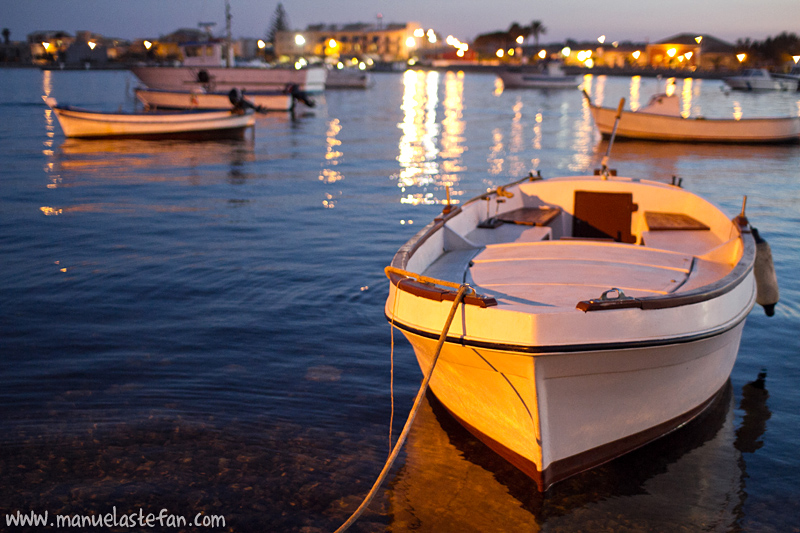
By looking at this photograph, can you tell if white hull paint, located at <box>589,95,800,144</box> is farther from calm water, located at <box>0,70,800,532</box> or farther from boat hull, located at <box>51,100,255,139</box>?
boat hull, located at <box>51,100,255,139</box>

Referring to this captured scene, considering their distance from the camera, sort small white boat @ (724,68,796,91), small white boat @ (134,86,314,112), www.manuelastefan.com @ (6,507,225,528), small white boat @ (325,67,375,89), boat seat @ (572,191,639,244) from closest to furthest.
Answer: www.manuelastefan.com @ (6,507,225,528), boat seat @ (572,191,639,244), small white boat @ (134,86,314,112), small white boat @ (325,67,375,89), small white boat @ (724,68,796,91)

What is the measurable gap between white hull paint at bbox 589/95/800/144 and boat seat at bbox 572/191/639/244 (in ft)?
73.2

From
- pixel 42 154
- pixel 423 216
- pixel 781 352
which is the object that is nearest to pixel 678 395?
pixel 781 352

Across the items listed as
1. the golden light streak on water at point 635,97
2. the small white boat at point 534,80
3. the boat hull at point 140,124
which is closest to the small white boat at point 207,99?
the boat hull at point 140,124

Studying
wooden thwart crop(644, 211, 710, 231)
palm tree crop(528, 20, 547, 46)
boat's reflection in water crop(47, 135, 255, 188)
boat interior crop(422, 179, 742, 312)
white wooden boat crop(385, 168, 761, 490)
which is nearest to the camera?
white wooden boat crop(385, 168, 761, 490)

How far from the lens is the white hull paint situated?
3025 cm


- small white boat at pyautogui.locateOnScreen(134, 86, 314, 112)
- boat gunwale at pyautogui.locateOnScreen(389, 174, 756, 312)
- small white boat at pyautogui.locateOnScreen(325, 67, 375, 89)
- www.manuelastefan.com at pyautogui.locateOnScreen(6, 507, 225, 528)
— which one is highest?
small white boat at pyautogui.locateOnScreen(325, 67, 375, 89)

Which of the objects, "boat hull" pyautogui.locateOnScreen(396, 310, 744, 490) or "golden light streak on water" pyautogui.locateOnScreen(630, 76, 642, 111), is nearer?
"boat hull" pyautogui.locateOnScreen(396, 310, 744, 490)

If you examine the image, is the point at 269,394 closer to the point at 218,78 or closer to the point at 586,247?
the point at 586,247

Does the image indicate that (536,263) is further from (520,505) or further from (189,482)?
(189,482)

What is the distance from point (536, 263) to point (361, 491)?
277cm

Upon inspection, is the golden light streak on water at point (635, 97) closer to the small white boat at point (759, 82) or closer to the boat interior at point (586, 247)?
the small white boat at point (759, 82)

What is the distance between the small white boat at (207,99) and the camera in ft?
130

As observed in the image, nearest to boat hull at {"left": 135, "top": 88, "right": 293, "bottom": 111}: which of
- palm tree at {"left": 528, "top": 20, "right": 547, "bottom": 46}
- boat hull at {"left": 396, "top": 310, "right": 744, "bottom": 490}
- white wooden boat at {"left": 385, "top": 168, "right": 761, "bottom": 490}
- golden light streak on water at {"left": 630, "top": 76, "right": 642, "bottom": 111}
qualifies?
golden light streak on water at {"left": 630, "top": 76, "right": 642, "bottom": 111}
